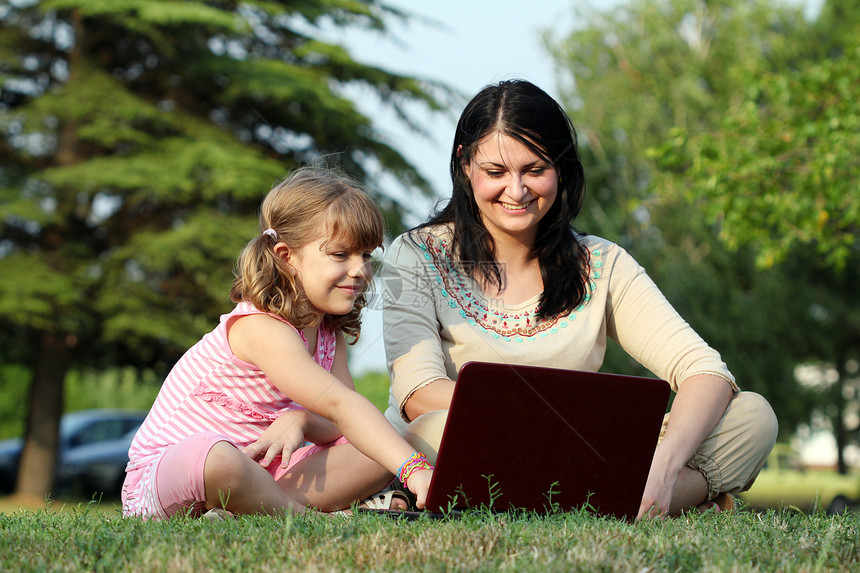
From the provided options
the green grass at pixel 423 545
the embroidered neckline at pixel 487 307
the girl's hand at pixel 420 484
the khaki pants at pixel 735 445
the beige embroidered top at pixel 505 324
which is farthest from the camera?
the embroidered neckline at pixel 487 307

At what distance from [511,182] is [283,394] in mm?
1044

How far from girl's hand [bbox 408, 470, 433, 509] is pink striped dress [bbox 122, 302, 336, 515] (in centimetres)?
66

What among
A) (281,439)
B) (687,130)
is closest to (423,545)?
(281,439)

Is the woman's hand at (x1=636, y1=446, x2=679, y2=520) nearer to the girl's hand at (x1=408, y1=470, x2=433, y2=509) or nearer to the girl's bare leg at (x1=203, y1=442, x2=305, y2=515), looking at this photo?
the girl's hand at (x1=408, y1=470, x2=433, y2=509)

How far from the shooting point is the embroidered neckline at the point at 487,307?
10.5 ft

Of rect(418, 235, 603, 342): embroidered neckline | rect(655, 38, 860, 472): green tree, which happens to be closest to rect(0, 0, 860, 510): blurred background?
rect(655, 38, 860, 472): green tree

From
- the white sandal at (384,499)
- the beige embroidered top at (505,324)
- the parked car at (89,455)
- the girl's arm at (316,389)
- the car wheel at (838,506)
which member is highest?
the beige embroidered top at (505,324)

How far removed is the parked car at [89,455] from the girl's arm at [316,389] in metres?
12.3

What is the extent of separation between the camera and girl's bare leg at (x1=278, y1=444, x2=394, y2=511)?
2621 mm

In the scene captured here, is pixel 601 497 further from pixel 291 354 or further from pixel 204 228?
pixel 204 228

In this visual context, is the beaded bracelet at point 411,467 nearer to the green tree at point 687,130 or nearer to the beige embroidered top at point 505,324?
the beige embroidered top at point 505,324

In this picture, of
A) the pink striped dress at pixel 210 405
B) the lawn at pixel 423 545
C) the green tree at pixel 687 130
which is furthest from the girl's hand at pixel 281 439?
the green tree at pixel 687 130

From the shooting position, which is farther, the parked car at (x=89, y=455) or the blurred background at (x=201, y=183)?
the parked car at (x=89, y=455)

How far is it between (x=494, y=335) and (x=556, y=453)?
100 cm
